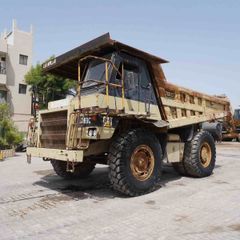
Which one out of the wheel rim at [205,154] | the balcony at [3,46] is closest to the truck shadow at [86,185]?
the wheel rim at [205,154]

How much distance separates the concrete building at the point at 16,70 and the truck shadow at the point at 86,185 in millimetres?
23314

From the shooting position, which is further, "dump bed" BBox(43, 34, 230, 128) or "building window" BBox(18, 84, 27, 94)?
"building window" BBox(18, 84, 27, 94)

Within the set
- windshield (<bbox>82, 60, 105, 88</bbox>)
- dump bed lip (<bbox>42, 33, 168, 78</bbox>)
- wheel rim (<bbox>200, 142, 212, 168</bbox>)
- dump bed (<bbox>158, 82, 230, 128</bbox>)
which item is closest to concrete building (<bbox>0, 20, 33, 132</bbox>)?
dump bed (<bbox>158, 82, 230, 128</bbox>)

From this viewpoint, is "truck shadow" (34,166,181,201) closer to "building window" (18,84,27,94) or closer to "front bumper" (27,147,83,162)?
"front bumper" (27,147,83,162)

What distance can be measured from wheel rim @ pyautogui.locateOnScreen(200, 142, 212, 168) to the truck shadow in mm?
862

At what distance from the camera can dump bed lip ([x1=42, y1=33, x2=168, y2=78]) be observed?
7.43 metres

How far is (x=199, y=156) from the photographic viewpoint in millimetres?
9641

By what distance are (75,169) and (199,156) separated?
11.5 feet

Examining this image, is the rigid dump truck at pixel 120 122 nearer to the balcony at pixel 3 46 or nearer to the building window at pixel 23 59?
the balcony at pixel 3 46

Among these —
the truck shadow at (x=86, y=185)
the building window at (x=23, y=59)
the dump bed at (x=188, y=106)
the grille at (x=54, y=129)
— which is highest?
the building window at (x=23, y=59)

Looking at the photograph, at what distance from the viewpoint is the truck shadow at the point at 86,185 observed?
761 cm

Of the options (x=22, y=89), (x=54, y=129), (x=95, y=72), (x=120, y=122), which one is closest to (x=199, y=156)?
(x=120, y=122)

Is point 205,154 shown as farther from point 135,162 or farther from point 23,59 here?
point 23,59

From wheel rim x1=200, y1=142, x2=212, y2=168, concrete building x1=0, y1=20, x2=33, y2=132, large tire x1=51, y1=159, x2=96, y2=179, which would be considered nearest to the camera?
large tire x1=51, y1=159, x2=96, y2=179
